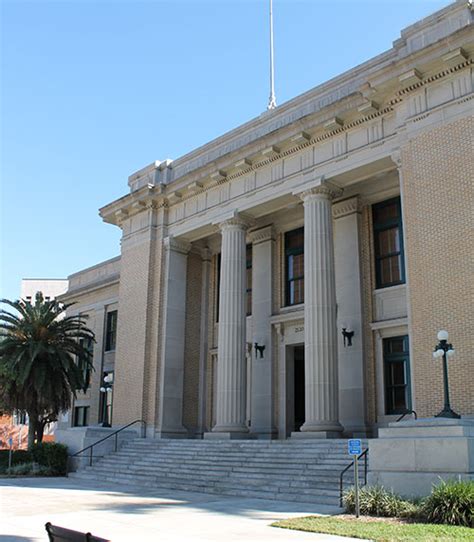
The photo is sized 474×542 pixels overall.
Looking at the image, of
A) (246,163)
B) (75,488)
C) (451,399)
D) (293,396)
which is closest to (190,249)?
(246,163)

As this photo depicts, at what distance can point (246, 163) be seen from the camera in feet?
81.7

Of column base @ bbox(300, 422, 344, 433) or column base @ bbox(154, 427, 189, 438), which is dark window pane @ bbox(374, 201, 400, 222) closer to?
column base @ bbox(300, 422, 344, 433)

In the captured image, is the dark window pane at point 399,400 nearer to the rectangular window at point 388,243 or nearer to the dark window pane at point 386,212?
the rectangular window at point 388,243

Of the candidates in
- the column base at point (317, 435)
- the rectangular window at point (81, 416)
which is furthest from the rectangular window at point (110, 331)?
the column base at point (317, 435)

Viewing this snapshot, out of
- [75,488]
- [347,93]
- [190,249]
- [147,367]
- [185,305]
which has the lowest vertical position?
[75,488]

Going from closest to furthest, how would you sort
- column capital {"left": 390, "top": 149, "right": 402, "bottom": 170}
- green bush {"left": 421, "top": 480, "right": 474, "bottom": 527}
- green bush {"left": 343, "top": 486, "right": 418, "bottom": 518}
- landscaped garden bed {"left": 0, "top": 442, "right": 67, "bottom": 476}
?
green bush {"left": 421, "top": 480, "right": 474, "bottom": 527} < green bush {"left": 343, "top": 486, "right": 418, "bottom": 518} < column capital {"left": 390, "top": 149, "right": 402, "bottom": 170} < landscaped garden bed {"left": 0, "top": 442, "right": 67, "bottom": 476}

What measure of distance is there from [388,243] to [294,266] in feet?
15.5

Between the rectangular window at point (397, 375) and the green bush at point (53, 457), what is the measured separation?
1232 cm

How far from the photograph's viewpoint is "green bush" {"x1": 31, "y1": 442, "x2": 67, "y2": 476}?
24875 millimetres

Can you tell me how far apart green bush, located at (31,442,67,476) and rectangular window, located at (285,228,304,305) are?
10.5m

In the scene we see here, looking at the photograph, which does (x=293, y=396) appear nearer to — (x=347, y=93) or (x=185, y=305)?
(x=185, y=305)

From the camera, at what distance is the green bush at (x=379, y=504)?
12.4 m

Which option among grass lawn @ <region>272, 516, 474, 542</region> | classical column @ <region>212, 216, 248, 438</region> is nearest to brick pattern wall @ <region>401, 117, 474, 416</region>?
grass lawn @ <region>272, 516, 474, 542</region>

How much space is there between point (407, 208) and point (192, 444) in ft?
35.9
